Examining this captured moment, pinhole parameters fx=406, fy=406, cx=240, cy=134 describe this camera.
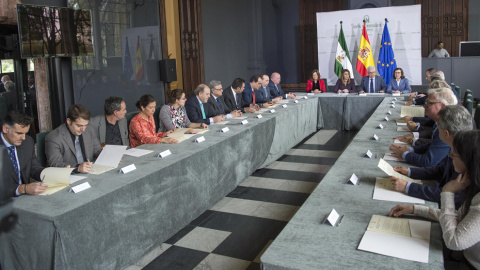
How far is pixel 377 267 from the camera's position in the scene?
143 centimetres

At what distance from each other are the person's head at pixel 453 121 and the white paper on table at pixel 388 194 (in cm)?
36

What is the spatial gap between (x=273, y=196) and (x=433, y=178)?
1.95 meters

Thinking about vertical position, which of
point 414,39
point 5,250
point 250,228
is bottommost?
point 250,228

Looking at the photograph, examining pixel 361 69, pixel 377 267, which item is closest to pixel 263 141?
pixel 377 267

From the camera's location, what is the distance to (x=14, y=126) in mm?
2576

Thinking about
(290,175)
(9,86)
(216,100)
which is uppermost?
(9,86)

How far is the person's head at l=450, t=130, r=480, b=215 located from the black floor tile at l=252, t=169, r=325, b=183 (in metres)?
3.03

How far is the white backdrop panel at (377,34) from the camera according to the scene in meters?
9.41

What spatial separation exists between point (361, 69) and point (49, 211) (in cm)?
873

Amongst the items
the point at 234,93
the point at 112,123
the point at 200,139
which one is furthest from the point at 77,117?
the point at 234,93

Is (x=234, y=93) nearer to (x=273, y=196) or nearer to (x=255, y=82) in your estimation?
(x=255, y=82)

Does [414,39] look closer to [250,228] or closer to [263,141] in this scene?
[263,141]

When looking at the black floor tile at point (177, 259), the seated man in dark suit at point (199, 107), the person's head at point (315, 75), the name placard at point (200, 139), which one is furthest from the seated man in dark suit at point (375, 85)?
the black floor tile at point (177, 259)

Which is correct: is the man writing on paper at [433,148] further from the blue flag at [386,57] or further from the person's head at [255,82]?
the blue flag at [386,57]
